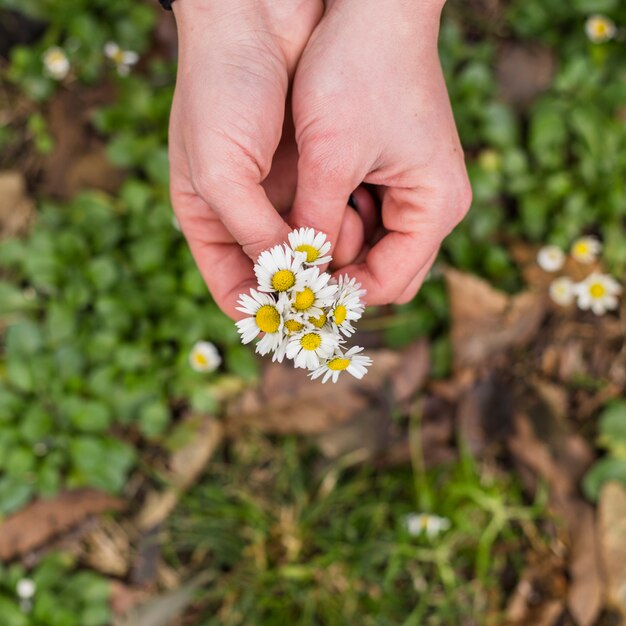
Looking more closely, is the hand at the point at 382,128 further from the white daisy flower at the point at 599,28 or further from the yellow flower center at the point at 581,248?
the white daisy flower at the point at 599,28

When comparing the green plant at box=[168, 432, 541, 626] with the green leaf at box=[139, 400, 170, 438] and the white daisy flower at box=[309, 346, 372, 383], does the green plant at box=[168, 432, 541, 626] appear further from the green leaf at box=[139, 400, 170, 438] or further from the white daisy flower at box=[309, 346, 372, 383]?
the white daisy flower at box=[309, 346, 372, 383]

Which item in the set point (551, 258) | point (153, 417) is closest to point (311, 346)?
point (153, 417)

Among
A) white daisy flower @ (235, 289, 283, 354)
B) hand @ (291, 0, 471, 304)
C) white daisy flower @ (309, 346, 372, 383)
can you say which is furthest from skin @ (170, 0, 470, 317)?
white daisy flower @ (309, 346, 372, 383)

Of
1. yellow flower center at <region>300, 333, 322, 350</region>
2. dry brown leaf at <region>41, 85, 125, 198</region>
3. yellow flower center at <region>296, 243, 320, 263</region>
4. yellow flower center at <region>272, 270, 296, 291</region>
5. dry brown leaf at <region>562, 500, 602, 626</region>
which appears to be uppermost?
yellow flower center at <region>296, 243, 320, 263</region>

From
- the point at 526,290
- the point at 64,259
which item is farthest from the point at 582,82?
the point at 64,259

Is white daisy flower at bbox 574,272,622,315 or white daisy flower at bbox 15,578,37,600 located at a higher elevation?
white daisy flower at bbox 574,272,622,315

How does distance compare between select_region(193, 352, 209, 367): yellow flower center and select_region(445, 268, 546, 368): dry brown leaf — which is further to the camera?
select_region(445, 268, 546, 368): dry brown leaf

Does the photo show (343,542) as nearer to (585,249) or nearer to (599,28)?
(585,249)

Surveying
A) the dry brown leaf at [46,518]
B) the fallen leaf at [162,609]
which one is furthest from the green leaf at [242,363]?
the fallen leaf at [162,609]
